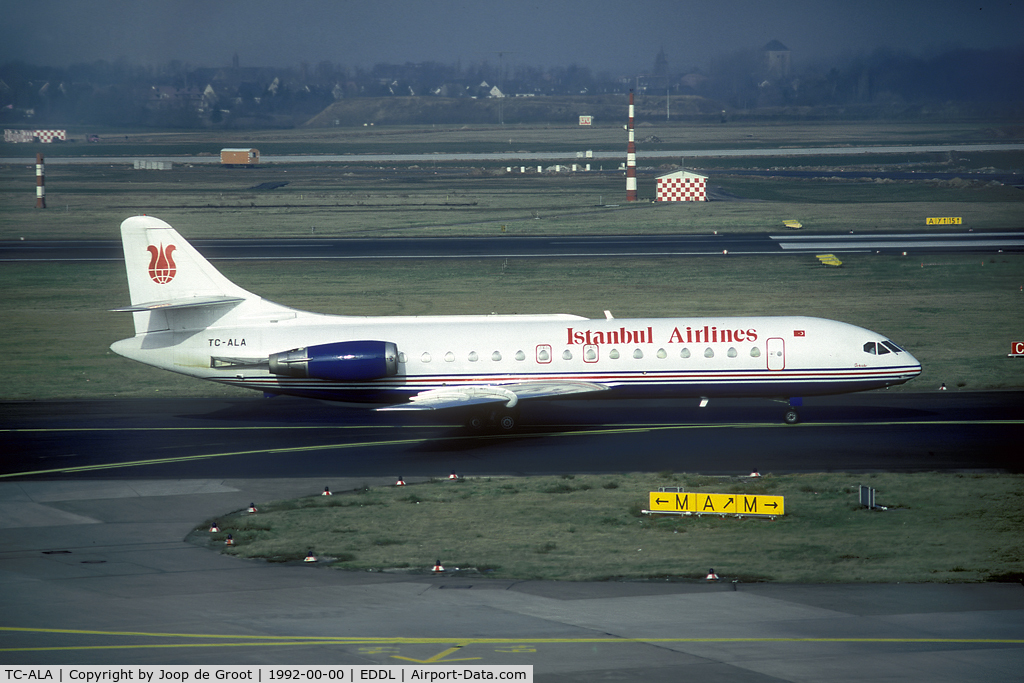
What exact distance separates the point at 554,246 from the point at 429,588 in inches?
2322

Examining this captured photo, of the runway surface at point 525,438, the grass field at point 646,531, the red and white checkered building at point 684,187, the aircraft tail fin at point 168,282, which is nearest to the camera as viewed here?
the grass field at point 646,531

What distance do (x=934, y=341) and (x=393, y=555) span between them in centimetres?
3268

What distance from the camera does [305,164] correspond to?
180 m

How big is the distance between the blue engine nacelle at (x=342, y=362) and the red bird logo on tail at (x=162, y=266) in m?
4.76

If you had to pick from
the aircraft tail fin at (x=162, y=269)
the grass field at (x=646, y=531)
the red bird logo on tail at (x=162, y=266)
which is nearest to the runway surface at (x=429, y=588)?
the grass field at (x=646, y=531)

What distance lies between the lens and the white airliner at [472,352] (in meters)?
34.4

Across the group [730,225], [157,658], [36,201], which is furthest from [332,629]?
[36,201]

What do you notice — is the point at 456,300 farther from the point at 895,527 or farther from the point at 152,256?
the point at 895,527

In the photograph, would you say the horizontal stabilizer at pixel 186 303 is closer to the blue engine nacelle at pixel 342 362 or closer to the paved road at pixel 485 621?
the blue engine nacelle at pixel 342 362

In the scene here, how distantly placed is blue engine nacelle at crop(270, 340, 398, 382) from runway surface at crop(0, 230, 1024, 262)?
39492mm

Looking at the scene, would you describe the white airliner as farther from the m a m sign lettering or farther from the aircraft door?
the m a m sign lettering

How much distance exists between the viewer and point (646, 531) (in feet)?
80.4

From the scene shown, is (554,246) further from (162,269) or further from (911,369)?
(162,269)

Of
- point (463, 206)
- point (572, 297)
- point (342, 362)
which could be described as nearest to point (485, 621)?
point (342, 362)
